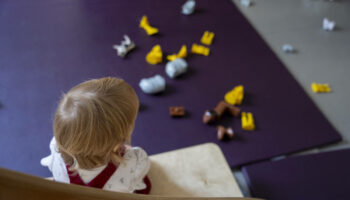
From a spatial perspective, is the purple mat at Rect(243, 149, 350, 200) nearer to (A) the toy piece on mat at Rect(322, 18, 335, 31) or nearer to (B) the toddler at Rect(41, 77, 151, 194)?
(B) the toddler at Rect(41, 77, 151, 194)

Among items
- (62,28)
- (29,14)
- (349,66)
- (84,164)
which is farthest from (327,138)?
(29,14)

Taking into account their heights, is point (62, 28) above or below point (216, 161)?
above

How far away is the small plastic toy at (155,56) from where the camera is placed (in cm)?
133

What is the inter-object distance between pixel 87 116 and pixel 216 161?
1.23ft

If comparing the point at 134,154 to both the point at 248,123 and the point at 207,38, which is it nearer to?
the point at 248,123

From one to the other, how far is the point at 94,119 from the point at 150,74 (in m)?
0.79

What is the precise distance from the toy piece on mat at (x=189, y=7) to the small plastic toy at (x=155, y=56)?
368mm

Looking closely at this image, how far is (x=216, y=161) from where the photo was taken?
77cm

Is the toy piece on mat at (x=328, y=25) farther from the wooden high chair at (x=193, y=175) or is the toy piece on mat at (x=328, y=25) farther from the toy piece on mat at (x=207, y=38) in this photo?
the wooden high chair at (x=193, y=175)

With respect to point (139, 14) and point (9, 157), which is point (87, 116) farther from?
point (139, 14)

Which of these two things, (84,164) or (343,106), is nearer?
(84,164)

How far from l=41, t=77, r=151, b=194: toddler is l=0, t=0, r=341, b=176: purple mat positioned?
1.37ft

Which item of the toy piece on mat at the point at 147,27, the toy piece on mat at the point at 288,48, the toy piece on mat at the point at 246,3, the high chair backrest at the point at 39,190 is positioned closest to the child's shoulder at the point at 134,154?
the high chair backrest at the point at 39,190

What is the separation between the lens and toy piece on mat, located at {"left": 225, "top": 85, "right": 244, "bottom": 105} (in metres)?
1.22
